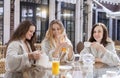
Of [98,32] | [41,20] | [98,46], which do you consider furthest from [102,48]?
[41,20]

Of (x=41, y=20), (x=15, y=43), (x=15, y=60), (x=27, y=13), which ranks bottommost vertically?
(x=15, y=60)

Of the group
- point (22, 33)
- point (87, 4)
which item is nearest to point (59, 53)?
point (22, 33)

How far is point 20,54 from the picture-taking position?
2609 mm

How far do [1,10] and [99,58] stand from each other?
192 inches

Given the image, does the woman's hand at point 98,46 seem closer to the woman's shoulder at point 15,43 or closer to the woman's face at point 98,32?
the woman's face at point 98,32

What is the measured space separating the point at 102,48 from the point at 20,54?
3.19 feet

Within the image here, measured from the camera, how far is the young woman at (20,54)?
251 cm

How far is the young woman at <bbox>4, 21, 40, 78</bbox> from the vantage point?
2.51 m

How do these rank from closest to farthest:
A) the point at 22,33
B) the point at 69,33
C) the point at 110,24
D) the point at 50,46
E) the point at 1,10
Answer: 1. the point at 22,33
2. the point at 50,46
3. the point at 1,10
4. the point at 69,33
5. the point at 110,24

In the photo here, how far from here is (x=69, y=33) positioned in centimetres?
938

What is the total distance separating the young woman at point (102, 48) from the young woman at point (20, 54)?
31.7 inches

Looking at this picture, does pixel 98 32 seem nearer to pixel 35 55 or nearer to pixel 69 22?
pixel 35 55

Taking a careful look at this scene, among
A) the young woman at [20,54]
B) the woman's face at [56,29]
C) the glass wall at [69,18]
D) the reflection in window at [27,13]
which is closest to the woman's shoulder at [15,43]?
the young woman at [20,54]

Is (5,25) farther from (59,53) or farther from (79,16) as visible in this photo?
(59,53)
